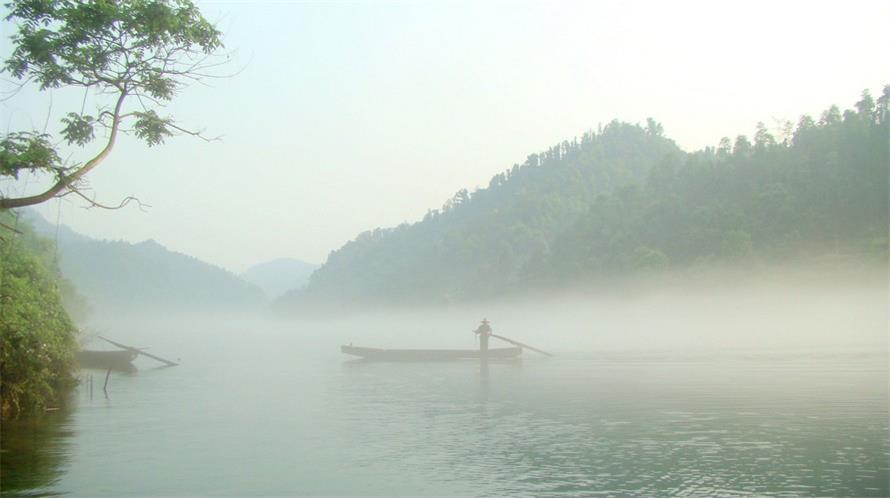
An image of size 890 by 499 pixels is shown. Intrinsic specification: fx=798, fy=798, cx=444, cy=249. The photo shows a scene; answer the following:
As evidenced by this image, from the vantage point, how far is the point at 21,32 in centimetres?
1220

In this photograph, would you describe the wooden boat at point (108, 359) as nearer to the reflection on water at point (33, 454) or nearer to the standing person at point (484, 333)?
the reflection on water at point (33, 454)

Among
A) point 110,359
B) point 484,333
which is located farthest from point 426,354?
point 110,359

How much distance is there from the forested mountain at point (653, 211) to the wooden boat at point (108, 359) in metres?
61.9

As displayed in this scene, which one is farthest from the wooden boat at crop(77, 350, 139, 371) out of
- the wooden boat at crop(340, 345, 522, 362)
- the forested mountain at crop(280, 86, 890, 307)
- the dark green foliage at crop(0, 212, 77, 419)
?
the forested mountain at crop(280, 86, 890, 307)

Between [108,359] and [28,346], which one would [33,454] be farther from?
[108,359]

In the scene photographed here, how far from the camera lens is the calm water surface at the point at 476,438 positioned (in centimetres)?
1401

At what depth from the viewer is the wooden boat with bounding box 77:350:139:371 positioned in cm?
3694

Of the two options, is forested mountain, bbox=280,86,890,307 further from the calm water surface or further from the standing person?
the calm water surface

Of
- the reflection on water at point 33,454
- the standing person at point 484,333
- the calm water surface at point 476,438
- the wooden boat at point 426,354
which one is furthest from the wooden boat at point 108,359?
the standing person at point 484,333

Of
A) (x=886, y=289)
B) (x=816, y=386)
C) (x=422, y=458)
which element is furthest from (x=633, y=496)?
(x=886, y=289)

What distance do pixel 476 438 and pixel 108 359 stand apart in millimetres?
24771

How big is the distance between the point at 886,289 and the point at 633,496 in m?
67.2

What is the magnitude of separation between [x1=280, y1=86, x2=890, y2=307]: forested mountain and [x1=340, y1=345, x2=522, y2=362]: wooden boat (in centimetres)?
4678

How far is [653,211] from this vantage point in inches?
3738
